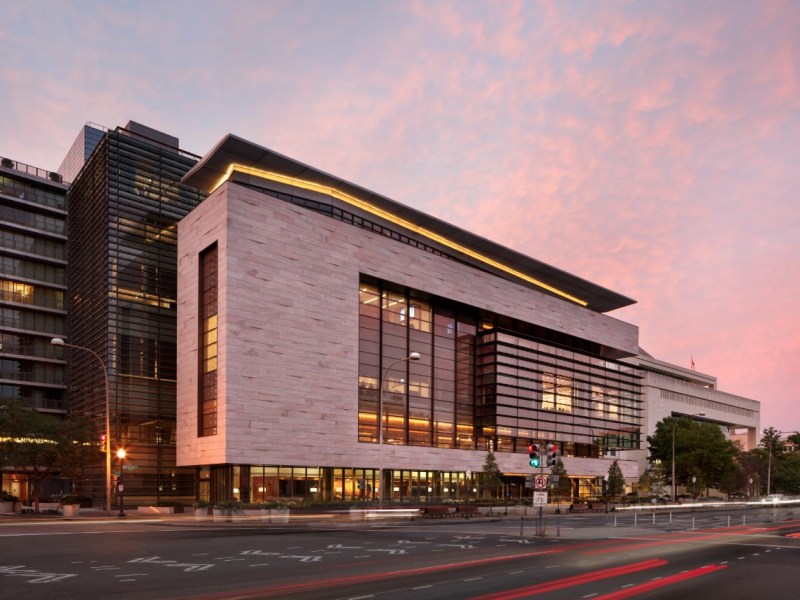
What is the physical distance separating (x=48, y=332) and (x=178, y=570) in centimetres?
7047

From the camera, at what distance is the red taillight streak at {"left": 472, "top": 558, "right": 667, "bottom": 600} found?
49.1 ft

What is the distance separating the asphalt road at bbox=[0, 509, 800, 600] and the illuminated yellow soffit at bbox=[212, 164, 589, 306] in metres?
35.6

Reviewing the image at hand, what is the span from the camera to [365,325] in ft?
214

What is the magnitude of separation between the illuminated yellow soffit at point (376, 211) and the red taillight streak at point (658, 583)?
166 ft

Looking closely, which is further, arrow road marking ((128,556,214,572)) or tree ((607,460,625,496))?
tree ((607,460,625,496))

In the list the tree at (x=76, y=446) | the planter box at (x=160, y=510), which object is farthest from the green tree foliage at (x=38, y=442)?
the planter box at (x=160, y=510)

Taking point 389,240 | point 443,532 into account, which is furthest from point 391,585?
point 389,240

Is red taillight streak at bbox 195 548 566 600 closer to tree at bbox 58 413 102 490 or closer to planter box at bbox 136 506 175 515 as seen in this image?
planter box at bbox 136 506 175 515

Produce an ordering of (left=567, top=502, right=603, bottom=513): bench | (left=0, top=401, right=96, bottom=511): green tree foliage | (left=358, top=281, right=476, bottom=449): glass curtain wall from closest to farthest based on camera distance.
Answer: (left=0, top=401, right=96, bottom=511): green tree foliage → (left=358, top=281, right=476, bottom=449): glass curtain wall → (left=567, top=502, right=603, bottom=513): bench

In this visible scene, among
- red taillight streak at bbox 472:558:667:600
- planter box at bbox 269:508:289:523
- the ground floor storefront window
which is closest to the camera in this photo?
red taillight streak at bbox 472:558:667:600

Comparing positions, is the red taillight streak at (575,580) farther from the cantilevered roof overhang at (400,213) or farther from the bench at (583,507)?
the cantilevered roof overhang at (400,213)

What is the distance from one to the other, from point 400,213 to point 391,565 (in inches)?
2191

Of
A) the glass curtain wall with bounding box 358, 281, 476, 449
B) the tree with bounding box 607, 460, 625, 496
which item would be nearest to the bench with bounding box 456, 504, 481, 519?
the glass curtain wall with bounding box 358, 281, 476, 449

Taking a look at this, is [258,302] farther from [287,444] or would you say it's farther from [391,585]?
[391,585]
